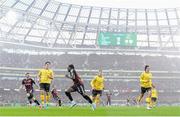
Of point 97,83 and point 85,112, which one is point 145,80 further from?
point 85,112

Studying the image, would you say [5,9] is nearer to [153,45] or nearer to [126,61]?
[126,61]

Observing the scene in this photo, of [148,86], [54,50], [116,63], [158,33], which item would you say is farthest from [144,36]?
[148,86]

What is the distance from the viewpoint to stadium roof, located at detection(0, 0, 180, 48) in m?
63.1

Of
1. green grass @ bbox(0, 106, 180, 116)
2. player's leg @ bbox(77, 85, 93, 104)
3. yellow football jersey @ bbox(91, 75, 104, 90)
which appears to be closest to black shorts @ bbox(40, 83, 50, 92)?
green grass @ bbox(0, 106, 180, 116)

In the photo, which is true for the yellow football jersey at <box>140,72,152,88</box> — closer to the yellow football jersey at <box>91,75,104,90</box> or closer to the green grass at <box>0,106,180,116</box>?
the yellow football jersey at <box>91,75,104,90</box>

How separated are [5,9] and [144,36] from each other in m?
23.7

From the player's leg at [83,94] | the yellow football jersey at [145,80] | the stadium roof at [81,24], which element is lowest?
the player's leg at [83,94]

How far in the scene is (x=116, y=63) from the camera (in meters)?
68.1

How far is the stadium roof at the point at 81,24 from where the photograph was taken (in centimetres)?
6309

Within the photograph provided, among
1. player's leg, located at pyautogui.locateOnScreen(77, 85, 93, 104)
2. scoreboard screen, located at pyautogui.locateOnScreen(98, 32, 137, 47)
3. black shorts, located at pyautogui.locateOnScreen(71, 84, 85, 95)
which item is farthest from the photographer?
scoreboard screen, located at pyautogui.locateOnScreen(98, 32, 137, 47)

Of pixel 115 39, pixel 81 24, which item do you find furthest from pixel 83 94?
pixel 81 24

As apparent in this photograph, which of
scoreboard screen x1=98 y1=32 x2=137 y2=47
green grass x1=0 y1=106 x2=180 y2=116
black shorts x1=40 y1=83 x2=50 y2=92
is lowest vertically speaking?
green grass x1=0 y1=106 x2=180 y2=116

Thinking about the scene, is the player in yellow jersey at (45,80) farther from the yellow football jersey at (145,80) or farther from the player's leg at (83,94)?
the yellow football jersey at (145,80)

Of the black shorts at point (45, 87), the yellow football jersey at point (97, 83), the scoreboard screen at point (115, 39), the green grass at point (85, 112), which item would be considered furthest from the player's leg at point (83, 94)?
the scoreboard screen at point (115, 39)
